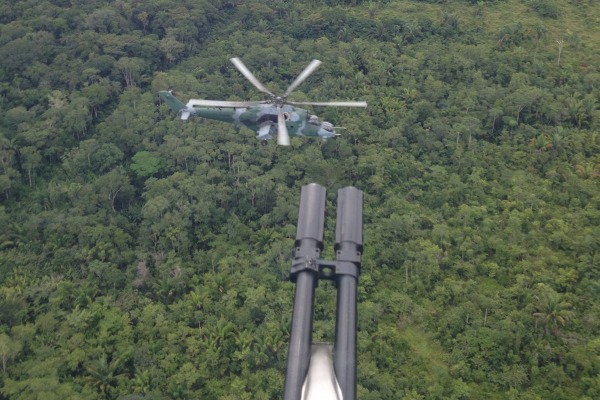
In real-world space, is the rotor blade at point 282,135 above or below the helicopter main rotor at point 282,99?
below

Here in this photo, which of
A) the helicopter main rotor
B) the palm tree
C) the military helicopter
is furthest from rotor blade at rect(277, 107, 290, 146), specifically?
the palm tree

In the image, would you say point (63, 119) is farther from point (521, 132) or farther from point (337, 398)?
point (337, 398)

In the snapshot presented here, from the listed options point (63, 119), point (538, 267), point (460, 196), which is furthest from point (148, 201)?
point (538, 267)

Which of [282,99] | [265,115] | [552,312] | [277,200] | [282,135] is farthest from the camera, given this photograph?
[277,200]

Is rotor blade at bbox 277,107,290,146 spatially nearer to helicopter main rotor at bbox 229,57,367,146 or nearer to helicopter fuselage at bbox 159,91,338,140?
helicopter main rotor at bbox 229,57,367,146

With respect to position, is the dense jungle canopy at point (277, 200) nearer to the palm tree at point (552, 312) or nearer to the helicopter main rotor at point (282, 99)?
the palm tree at point (552, 312)

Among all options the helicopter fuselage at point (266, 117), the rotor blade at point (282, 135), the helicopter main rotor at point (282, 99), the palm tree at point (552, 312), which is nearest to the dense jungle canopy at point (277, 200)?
the palm tree at point (552, 312)

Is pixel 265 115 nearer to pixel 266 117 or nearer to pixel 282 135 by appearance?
pixel 266 117

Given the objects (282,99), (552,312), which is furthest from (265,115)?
(552,312)
